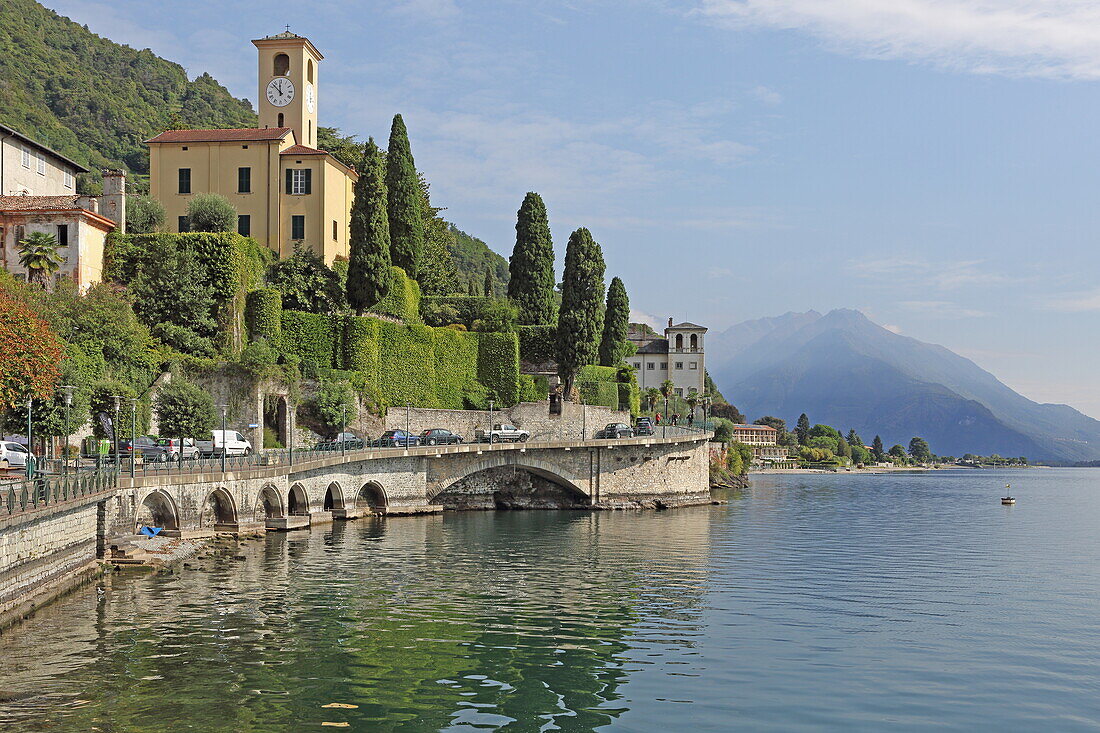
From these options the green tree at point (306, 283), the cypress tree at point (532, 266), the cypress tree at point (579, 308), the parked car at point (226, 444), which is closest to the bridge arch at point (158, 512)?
the parked car at point (226, 444)

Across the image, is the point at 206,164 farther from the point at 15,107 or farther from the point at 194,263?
the point at 15,107

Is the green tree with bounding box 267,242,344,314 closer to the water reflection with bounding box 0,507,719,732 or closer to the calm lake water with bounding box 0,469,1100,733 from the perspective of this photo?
the calm lake water with bounding box 0,469,1100,733

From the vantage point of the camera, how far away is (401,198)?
72.4 meters

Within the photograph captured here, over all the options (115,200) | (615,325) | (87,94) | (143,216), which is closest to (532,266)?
(615,325)

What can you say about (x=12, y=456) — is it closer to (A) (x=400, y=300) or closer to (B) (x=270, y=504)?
(B) (x=270, y=504)

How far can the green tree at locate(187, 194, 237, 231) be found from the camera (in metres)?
62.6

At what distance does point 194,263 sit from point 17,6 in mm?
84595

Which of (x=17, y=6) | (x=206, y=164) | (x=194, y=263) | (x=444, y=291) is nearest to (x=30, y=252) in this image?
(x=194, y=263)

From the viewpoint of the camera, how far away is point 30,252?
51531 mm

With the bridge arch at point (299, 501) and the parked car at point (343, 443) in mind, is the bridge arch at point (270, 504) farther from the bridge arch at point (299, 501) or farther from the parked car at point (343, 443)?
the parked car at point (343, 443)

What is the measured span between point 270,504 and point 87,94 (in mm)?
80076

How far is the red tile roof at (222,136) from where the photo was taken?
6675 cm

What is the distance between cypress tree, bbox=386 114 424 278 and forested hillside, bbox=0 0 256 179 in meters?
33.0

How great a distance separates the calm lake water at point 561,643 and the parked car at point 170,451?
4.79 meters
